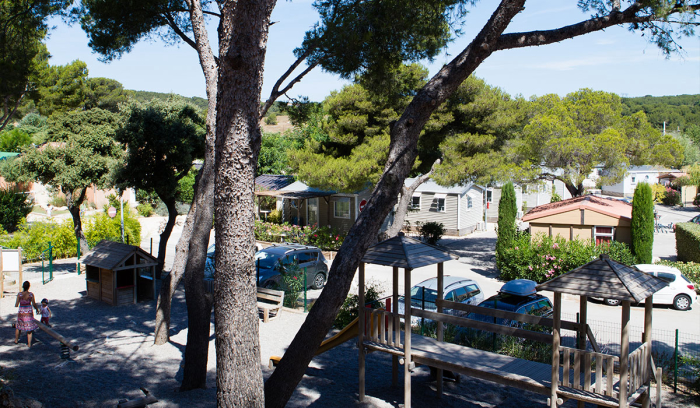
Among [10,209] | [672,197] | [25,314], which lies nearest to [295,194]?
[10,209]

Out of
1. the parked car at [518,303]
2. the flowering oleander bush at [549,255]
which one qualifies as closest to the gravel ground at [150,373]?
the parked car at [518,303]

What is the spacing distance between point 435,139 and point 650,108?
10050 centimetres

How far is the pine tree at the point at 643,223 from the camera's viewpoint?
664 inches

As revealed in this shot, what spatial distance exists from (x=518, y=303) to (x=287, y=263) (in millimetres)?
7594

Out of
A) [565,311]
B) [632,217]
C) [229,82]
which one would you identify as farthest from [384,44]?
[632,217]

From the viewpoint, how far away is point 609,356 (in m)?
6.45

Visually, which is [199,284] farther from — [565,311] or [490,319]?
[565,311]

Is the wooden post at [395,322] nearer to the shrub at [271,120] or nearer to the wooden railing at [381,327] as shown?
the wooden railing at [381,327]

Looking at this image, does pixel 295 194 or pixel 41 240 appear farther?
pixel 295 194

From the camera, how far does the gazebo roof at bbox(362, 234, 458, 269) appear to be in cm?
790

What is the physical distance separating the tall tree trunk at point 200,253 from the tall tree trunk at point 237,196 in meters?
3.11

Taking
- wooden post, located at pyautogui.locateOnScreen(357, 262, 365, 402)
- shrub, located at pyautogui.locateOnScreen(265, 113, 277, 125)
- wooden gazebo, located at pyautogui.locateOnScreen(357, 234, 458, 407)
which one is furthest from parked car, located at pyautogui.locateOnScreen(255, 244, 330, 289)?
shrub, located at pyautogui.locateOnScreen(265, 113, 277, 125)

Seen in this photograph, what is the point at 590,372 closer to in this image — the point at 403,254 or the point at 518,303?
the point at 403,254

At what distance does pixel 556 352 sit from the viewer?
271 inches
